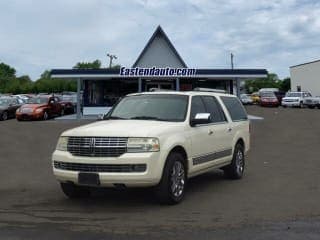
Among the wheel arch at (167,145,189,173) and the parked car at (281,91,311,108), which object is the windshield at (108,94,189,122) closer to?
the wheel arch at (167,145,189,173)

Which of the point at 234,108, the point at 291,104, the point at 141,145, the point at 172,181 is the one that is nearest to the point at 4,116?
the point at 234,108

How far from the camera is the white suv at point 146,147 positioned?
7602 mm

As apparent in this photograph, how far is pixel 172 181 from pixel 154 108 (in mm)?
1526

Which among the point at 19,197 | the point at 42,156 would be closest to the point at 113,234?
the point at 19,197

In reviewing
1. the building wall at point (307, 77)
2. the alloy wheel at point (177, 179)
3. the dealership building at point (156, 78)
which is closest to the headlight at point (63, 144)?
the alloy wheel at point (177, 179)

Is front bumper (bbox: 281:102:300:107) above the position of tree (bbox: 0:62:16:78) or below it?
below

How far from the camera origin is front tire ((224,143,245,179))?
35.1 feet

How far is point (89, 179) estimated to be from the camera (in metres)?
7.66

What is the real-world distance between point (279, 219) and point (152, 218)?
1.74m

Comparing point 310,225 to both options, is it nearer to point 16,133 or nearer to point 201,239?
point 201,239

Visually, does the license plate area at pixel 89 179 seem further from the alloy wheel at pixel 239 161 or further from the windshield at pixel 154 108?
the alloy wheel at pixel 239 161

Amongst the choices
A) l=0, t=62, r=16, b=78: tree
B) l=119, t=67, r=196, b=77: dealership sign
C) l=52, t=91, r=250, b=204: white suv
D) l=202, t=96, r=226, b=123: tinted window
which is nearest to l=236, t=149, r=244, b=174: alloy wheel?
l=52, t=91, r=250, b=204: white suv

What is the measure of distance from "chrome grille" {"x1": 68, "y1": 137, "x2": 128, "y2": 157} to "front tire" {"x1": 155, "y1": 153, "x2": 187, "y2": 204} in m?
0.79

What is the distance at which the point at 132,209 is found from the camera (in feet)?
25.5
